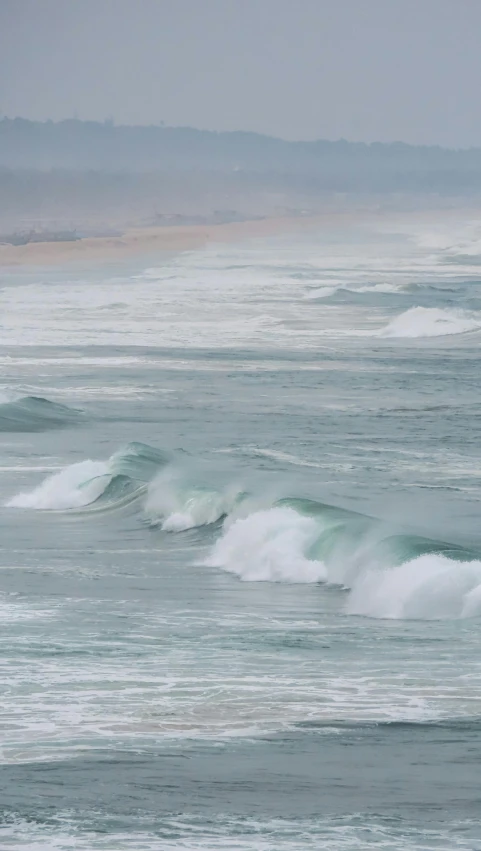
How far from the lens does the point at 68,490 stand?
26297 mm

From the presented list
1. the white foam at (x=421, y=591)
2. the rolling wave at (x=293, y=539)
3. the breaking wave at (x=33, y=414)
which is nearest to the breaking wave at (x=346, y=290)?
the breaking wave at (x=33, y=414)

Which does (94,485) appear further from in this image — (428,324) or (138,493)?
(428,324)

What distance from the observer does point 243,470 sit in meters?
29.8

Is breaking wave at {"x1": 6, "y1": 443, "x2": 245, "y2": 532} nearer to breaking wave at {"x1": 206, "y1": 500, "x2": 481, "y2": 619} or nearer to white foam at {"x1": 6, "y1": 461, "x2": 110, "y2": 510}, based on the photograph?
white foam at {"x1": 6, "y1": 461, "x2": 110, "y2": 510}

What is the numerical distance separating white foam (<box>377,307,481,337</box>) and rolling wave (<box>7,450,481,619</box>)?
39.4 metres

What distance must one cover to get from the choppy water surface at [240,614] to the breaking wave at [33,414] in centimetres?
12

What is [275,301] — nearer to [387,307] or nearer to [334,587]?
Answer: [387,307]

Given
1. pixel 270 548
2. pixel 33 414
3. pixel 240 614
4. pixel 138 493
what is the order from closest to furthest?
pixel 240 614 → pixel 270 548 → pixel 138 493 → pixel 33 414

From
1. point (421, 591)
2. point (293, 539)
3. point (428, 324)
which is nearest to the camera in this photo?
point (421, 591)

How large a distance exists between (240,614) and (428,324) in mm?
53874

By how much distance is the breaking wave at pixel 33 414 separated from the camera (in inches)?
1435

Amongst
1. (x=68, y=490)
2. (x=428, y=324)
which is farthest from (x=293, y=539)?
(x=428, y=324)

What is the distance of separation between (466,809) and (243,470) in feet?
61.4

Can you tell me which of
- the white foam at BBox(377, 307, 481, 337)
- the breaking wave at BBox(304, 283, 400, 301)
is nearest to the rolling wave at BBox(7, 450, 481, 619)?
the white foam at BBox(377, 307, 481, 337)
